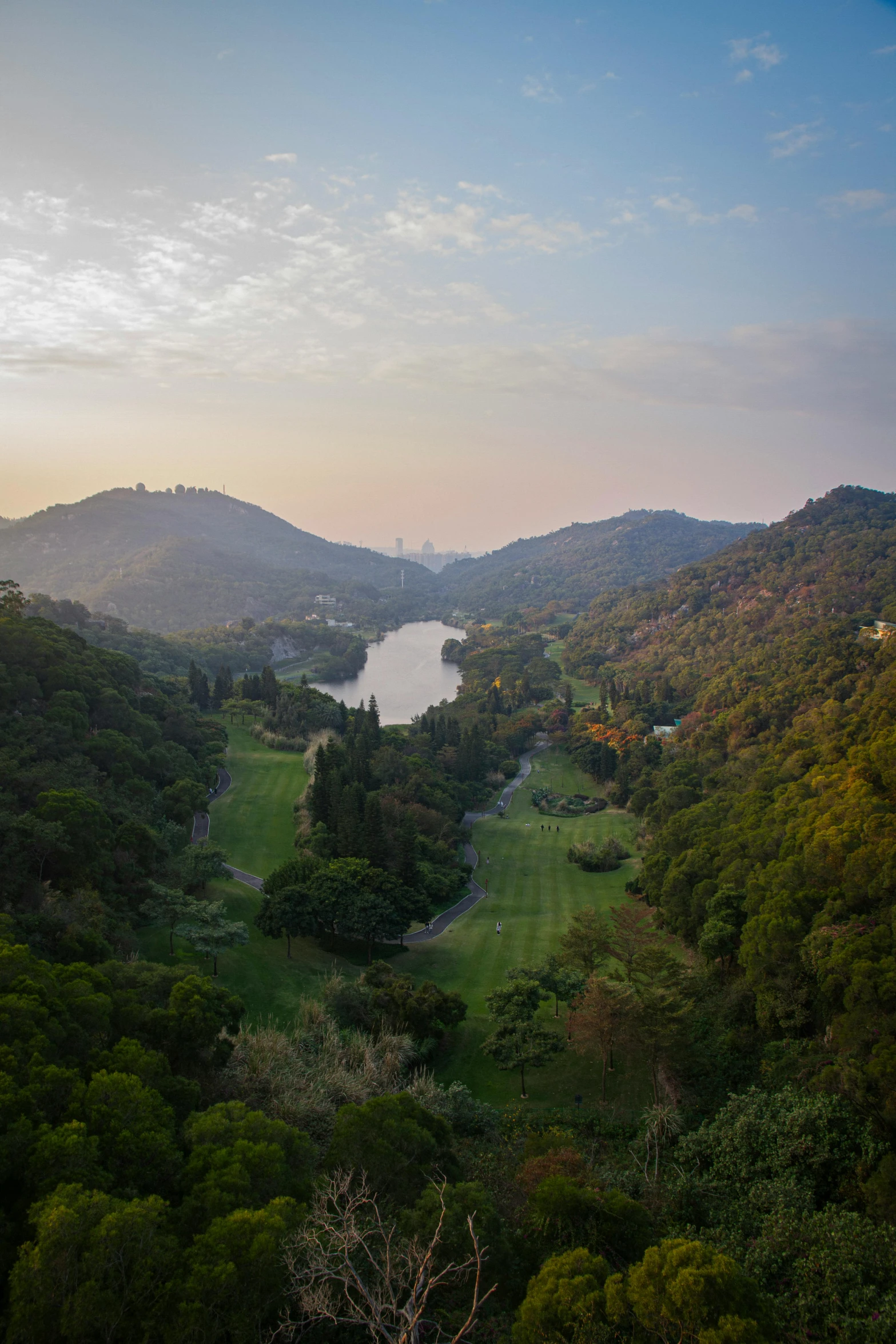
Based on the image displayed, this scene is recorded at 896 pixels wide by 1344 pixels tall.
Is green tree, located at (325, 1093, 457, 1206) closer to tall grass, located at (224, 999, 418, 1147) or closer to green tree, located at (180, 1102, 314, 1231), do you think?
green tree, located at (180, 1102, 314, 1231)

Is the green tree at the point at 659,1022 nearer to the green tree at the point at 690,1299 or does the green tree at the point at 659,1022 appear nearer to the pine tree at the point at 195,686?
the green tree at the point at 690,1299

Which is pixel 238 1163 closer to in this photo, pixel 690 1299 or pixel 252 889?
pixel 690 1299

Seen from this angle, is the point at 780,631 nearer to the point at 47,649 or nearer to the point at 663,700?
the point at 663,700

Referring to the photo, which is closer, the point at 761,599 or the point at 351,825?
the point at 351,825

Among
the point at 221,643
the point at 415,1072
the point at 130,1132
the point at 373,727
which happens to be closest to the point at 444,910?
the point at 415,1072

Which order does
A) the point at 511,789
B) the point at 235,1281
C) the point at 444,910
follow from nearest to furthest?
the point at 235,1281 → the point at 444,910 → the point at 511,789

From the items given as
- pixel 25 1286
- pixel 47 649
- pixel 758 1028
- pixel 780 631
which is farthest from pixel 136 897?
pixel 780 631

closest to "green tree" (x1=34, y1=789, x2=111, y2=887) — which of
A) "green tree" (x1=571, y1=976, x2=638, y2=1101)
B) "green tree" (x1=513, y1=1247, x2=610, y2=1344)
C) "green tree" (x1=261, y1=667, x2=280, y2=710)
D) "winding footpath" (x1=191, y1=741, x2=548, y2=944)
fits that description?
"winding footpath" (x1=191, y1=741, x2=548, y2=944)
